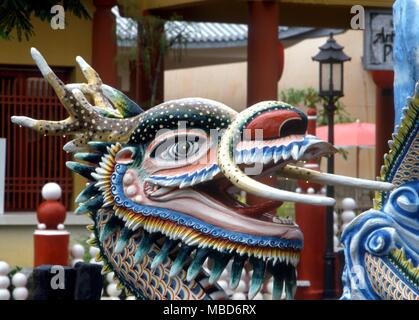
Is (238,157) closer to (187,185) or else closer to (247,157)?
(247,157)

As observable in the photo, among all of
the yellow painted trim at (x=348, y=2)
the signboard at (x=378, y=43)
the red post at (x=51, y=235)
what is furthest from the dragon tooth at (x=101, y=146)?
the yellow painted trim at (x=348, y=2)

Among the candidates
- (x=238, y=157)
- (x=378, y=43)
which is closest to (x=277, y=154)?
(x=238, y=157)

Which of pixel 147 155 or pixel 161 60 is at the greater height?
pixel 161 60

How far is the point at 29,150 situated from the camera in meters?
11.4

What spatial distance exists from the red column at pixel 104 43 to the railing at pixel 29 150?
20.6 inches

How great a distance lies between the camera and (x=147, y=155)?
18.0ft

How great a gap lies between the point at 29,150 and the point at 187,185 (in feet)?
20.6

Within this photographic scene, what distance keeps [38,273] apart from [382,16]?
17.4 feet

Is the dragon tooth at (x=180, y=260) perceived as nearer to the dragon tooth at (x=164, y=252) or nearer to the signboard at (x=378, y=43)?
the dragon tooth at (x=164, y=252)

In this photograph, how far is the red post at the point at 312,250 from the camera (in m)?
10.7

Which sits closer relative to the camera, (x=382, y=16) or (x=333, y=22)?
(x=382, y=16)
